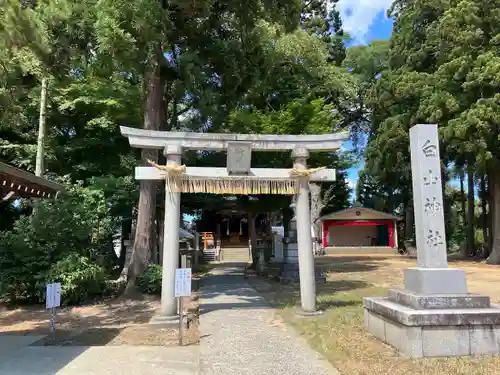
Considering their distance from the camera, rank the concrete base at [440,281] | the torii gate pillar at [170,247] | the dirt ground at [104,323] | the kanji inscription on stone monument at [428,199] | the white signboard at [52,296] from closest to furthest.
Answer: the concrete base at [440,281]
the kanji inscription on stone monument at [428,199]
the white signboard at [52,296]
the dirt ground at [104,323]
the torii gate pillar at [170,247]

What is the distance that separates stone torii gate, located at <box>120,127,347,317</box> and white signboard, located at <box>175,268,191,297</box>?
1.52 m

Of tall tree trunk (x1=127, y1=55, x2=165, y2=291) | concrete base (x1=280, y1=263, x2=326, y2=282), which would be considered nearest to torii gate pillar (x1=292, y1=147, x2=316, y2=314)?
tall tree trunk (x1=127, y1=55, x2=165, y2=291)

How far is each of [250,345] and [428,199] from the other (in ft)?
12.0

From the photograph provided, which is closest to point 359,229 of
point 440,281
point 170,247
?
point 170,247

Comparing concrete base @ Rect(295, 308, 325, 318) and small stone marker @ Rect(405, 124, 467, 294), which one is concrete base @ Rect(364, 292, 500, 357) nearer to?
small stone marker @ Rect(405, 124, 467, 294)

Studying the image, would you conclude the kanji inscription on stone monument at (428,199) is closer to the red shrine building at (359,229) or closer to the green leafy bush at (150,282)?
the green leafy bush at (150,282)

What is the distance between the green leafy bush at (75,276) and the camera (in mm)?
11250

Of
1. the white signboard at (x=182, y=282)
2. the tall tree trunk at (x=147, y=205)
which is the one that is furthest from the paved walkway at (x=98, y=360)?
the tall tree trunk at (x=147, y=205)

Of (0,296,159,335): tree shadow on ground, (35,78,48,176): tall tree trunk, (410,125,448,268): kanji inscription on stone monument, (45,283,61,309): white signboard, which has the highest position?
(35,78,48,176): tall tree trunk

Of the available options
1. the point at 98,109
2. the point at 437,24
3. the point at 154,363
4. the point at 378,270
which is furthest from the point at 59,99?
the point at 437,24

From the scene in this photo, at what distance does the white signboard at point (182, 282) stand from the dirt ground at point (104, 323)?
0.83 metres

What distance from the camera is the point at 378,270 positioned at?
19.9 metres

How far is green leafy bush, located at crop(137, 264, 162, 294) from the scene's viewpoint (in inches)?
496

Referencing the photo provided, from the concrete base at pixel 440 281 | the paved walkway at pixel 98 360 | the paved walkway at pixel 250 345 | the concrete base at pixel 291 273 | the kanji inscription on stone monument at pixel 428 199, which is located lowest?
the paved walkway at pixel 98 360
